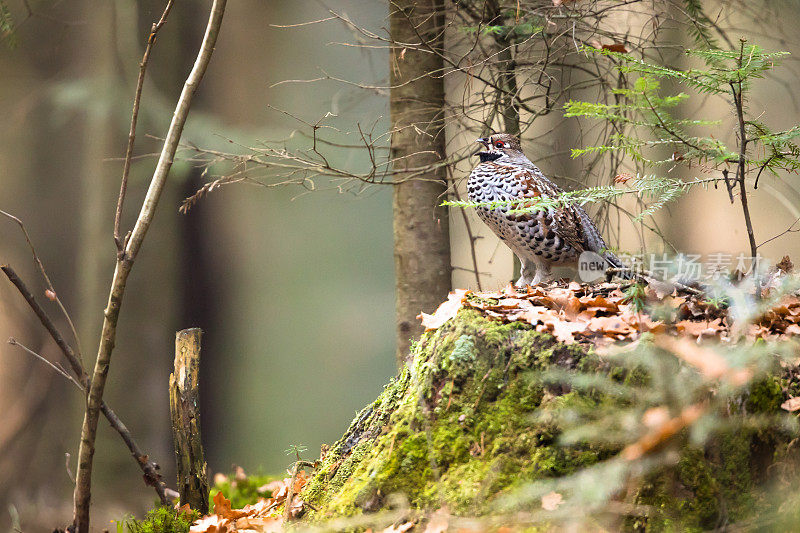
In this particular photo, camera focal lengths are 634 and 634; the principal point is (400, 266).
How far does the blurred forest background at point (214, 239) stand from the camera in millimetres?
4570

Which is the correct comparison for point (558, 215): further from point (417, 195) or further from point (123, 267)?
point (123, 267)

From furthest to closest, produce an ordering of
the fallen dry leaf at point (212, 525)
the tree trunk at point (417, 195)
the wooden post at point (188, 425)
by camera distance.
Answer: the tree trunk at point (417, 195) → the wooden post at point (188, 425) → the fallen dry leaf at point (212, 525)

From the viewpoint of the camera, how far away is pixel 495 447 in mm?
1952

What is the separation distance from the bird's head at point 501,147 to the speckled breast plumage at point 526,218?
0.10m

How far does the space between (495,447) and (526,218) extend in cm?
144

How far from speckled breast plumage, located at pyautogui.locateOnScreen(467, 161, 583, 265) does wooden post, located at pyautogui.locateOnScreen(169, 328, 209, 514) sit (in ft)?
5.08

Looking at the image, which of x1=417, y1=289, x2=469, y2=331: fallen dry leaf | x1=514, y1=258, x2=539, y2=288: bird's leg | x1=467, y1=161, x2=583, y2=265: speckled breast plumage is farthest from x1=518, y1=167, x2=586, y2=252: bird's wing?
x1=417, y1=289, x2=469, y2=331: fallen dry leaf

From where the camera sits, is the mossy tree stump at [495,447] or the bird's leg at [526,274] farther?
the bird's leg at [526,274]

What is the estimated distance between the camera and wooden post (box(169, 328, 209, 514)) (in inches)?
107

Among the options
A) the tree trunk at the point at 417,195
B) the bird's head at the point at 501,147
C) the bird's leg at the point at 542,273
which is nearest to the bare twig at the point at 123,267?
the tree trunk at the point at 417,195

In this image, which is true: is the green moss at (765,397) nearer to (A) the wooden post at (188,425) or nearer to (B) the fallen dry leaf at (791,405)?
(B) the fallen dry leaf at (791,405)

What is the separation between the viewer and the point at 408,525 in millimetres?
1882

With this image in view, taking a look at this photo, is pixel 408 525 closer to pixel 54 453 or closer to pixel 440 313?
pixel 440 313

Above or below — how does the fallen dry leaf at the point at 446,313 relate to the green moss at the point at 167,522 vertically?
above
